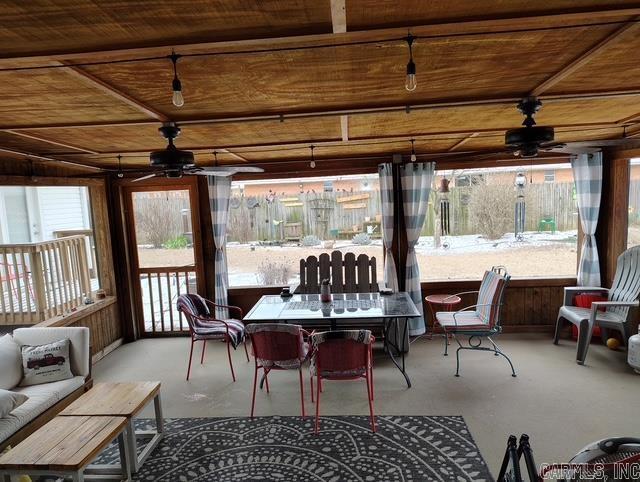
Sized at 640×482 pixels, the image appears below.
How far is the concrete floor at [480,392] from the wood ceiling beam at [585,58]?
2407 mm

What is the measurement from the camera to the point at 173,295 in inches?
227

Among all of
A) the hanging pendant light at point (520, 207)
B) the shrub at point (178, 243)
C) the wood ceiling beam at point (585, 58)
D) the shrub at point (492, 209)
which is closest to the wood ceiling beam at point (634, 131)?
the hanging pendant light at point (520, 207)

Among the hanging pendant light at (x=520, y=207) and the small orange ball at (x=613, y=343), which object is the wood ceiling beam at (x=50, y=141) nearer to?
the hanging pendant light at (x=520, y=207)

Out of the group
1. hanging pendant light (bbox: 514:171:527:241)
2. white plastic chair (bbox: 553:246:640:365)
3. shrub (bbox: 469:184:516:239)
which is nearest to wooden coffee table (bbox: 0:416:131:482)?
white plastic chair (bbox: 553:246:640:365)

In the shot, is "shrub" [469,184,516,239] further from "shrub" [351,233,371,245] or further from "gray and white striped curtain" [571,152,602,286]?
"shrub" [351,233,371,245]

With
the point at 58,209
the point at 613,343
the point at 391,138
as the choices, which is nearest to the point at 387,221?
the point at 391,138

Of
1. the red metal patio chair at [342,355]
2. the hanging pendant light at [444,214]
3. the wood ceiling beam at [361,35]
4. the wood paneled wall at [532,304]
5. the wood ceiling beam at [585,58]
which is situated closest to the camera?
the wood ceiling beam at [361,35]

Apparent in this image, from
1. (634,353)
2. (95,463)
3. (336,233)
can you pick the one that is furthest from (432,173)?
(95,463)

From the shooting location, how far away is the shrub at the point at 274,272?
224 inches

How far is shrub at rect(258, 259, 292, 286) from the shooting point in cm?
570

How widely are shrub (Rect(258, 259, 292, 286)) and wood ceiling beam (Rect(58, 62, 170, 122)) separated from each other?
10.4ft

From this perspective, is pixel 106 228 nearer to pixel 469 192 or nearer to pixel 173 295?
pixel 173 295

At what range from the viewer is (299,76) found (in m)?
2.09

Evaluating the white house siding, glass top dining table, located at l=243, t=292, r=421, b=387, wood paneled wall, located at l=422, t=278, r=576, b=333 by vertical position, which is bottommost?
wood paneled wall, located at l=422, t=278, r=576, b=333
